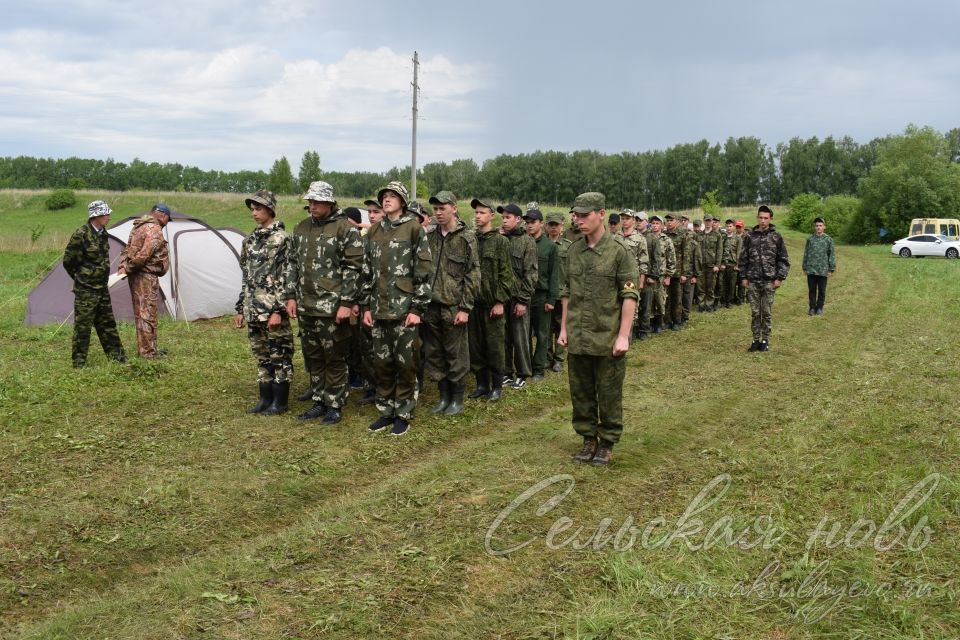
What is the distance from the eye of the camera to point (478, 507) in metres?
4.91

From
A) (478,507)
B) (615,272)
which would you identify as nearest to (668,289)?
(615,272)

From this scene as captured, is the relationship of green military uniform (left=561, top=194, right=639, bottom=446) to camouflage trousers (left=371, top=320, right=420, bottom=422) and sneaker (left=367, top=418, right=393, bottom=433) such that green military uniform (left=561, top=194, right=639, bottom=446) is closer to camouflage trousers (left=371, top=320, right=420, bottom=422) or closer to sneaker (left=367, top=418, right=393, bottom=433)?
camouflage trousers (left=371, top=320, right=420, bottom=422)

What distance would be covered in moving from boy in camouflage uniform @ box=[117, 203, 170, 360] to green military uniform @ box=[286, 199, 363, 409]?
3.76 m

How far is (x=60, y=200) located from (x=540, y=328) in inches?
2047

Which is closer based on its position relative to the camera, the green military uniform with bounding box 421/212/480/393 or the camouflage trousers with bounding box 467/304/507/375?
the green military uniform with bounding box 421/212/480/393

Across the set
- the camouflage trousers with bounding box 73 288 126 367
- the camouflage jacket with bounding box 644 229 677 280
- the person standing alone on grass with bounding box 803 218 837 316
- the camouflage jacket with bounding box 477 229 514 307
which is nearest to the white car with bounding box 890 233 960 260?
the person standing alone on grass with bounding box 803 218 837 316

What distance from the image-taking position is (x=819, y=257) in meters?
14.7

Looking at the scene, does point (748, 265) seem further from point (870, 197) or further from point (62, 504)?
point (870, 197)

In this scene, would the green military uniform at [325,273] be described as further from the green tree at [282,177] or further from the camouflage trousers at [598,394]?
the green tree at [282,177]

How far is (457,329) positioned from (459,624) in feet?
13.5

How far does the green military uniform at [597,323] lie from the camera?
18.4ft

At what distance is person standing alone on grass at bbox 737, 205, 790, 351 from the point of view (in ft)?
35.9

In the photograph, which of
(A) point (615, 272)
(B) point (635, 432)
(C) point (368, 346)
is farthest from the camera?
(C) point (368, 346)

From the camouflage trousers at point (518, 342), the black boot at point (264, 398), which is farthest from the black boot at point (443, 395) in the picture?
the black boot at point (264, 398)
